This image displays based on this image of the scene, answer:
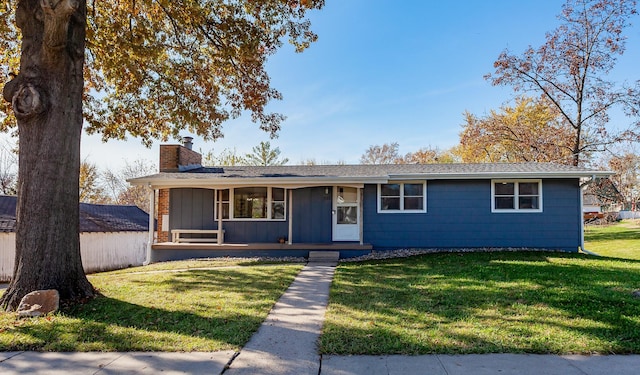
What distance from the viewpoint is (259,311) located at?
5133 millimetres

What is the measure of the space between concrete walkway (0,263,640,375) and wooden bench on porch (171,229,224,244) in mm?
A: 8225

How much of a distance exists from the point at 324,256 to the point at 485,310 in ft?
20.7

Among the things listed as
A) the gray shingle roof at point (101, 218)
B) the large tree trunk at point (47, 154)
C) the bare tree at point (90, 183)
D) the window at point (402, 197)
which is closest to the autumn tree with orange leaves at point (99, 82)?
the large tree trunk at point (47, 154)

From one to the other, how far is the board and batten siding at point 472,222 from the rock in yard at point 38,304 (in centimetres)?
870

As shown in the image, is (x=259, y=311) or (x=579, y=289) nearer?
(x=259, y=311)

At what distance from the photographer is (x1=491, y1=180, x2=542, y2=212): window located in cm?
1169

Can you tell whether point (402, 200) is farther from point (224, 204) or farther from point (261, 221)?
point (224, 204)

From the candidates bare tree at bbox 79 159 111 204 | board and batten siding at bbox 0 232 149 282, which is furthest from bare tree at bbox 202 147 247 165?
board and batten siding at bbox 0 232 149 282

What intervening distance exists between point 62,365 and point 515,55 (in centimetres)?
2462

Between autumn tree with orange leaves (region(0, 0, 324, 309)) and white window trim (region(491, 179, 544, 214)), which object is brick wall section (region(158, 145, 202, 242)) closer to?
autumn tree with orange leaves (region(0, 0, 324, 309))

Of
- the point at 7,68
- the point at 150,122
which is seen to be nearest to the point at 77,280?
the point at 150,122

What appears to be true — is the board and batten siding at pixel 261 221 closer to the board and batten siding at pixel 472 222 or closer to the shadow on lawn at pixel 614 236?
the board and batten siding at pixel 472 222

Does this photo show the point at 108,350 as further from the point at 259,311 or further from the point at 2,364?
the point at 259,311

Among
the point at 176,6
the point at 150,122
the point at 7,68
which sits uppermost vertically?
the point at 176,6
